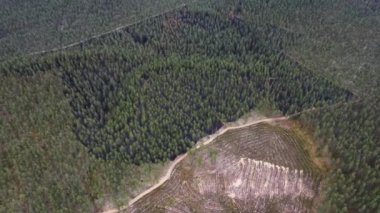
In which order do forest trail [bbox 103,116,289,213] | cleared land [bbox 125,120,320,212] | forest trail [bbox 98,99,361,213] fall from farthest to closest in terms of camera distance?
forest trail [bbox 98,99,361,213], forest trail [bbox 103,116,289,213], cleared land [bbox 125,120,320,212]

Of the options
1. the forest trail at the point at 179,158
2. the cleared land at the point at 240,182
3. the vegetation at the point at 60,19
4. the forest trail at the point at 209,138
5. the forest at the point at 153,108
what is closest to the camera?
the cleared land at the point at 240,182

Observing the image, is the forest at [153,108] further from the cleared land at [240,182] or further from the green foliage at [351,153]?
the cleared land at [240,182]

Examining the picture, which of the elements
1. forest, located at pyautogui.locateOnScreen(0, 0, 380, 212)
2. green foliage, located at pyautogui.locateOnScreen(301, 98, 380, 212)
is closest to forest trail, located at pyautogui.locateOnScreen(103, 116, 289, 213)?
forest, located at pyautogui.locateOnScreen(0, 0, 380, 212)

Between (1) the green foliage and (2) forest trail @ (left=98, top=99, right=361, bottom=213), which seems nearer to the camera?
(1) the green foliage

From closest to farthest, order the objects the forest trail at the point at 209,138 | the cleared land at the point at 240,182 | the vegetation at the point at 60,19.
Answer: the cleared land at the point at 240,182 → the forest trail at the point at 209,138 → the vegetation at the point at 60,19

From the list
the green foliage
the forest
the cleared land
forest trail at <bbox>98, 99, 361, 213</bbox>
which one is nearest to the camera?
the green foliage

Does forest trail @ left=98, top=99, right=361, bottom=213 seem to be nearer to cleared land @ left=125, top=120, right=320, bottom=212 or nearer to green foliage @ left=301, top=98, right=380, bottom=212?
cleared land @ left=125, top=120, right=320, bottom=212

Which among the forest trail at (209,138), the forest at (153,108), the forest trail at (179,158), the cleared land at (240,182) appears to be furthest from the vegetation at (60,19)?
the cleared land at (240,182)
